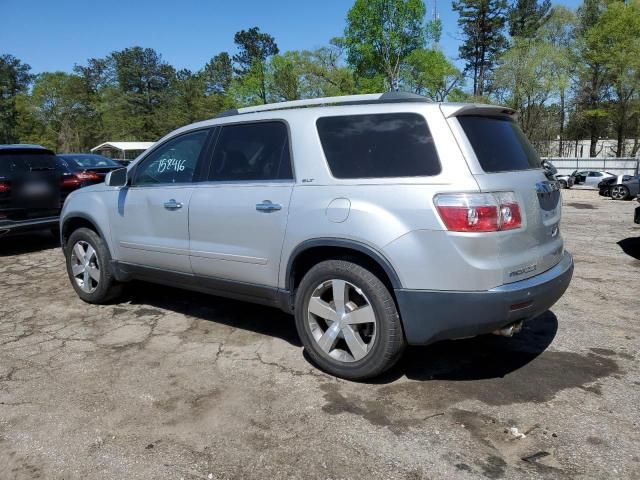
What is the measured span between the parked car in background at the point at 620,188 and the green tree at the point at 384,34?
2551 cm

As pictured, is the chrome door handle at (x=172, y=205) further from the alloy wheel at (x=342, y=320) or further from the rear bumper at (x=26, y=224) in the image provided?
the rear bumper at (x=26, y=224)

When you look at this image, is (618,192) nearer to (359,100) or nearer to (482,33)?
(359,100)

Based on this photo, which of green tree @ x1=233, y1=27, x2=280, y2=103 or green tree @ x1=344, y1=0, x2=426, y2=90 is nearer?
green tree @ x1=344, y1=0, x2=426, y2=90

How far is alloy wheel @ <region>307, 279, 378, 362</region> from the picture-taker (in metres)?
3.21

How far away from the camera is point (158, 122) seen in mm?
72000

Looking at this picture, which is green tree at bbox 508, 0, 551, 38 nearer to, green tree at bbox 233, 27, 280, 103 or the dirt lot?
green tree at bbox 233, 27, 280, 103

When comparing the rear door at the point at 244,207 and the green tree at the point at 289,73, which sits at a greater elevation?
the green tree at the point at 289,73

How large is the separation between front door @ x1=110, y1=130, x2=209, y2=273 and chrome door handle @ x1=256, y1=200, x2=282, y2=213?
82 cm

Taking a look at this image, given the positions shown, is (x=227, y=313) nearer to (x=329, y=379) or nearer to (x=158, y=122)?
(x=329, y=379)

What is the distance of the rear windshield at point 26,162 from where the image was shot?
7707 mm

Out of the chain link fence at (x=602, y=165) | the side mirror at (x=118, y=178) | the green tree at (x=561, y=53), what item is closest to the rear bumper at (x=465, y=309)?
the side mirror at (x=118, y=178)

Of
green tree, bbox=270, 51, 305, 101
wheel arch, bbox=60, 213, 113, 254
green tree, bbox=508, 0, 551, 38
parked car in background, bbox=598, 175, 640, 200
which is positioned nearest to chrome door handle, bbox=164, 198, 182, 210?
wheel arch, bbox=60, 213, 113, 254

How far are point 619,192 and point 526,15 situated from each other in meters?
42.1

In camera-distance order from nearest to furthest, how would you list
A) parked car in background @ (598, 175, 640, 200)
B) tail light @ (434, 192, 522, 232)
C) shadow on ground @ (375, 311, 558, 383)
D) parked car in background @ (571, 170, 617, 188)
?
tail light @ (434, 192, 522, 232) < shadow on ground @ (375, 311, 558, 383) < parked car in background @ (598, 175, 640, 200) < parked car in background @ (571, 170, 617, 188)
